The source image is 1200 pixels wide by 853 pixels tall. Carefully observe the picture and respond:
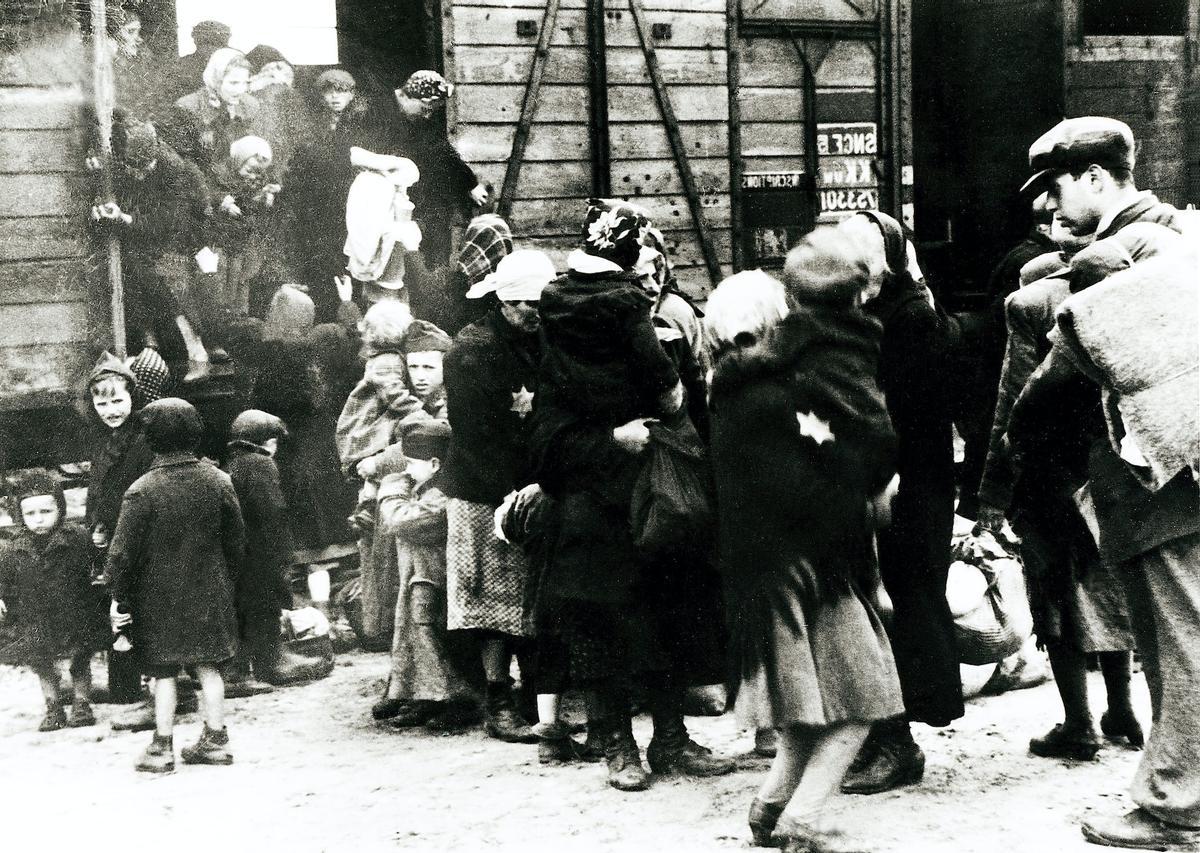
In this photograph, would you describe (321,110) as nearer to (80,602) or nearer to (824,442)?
(80,602)

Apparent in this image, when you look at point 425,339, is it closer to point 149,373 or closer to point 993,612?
point 149,373

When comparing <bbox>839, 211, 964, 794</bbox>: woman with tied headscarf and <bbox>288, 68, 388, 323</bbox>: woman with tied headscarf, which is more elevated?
<bbox>288, 68, 388, 323</bbox>: woman with tied headscarf

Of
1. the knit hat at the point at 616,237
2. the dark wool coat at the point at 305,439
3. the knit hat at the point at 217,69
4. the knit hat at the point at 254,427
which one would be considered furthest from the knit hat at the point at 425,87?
the knit hat at the point at 616,237

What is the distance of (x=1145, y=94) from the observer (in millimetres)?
10281

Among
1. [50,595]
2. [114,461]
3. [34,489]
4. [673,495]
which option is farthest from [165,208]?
[673,495]

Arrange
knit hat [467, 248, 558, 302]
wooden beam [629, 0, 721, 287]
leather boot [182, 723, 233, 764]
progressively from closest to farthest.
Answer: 1. leather boot [182, 723, 233, 764]
2. knit hat [467, 248, 558, 302]
3. wooden beam [629, 0, 721, 287]

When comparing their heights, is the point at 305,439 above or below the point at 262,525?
above

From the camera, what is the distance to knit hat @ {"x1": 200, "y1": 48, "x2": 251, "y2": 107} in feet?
21.5

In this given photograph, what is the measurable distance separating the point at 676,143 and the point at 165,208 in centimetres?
336

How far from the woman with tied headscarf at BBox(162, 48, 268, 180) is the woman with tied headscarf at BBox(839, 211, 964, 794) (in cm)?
358

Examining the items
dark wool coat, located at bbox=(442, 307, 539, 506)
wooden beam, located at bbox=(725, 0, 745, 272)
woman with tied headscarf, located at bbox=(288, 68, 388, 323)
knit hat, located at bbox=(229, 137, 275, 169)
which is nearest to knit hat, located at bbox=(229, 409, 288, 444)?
woman with tied headscarf, located at bbox=(288, 68, 388, 323)

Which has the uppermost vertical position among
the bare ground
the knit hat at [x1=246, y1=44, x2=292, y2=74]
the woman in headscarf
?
the knit hat at [x1=246, y1=44, x2=292, y2=74]

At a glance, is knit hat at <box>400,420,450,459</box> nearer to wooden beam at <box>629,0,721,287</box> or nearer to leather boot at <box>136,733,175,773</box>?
leather boot at <box>136,733,175,773</box>

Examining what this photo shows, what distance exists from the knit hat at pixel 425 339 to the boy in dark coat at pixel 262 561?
841mm
